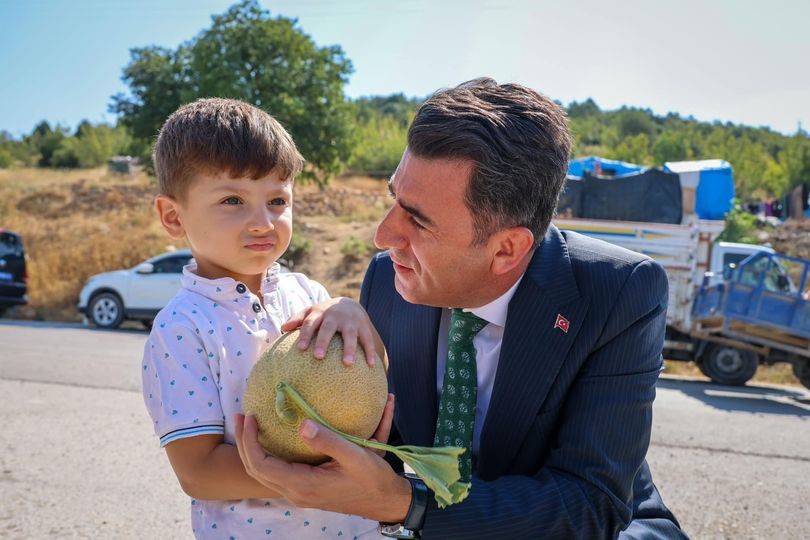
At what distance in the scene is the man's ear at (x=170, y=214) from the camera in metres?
2.18

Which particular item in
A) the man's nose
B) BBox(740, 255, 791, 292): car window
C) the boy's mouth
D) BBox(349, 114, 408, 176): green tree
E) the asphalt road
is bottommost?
the asphalt road

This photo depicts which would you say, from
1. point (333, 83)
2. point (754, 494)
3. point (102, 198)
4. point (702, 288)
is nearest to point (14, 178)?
point (102, 198)

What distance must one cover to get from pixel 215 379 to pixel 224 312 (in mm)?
201

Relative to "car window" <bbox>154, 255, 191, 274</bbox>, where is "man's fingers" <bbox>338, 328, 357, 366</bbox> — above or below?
above

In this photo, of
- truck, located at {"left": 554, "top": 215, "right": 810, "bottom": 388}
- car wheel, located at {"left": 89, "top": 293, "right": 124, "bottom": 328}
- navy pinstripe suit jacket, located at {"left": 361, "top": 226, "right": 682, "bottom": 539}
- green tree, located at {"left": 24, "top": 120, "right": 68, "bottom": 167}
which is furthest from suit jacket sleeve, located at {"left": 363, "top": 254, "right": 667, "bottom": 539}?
green tree, located at {"left": 24, "top": 120, "right": 68, "bottom": 167}

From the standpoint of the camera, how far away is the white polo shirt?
189 centimetres

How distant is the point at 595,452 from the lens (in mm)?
2055

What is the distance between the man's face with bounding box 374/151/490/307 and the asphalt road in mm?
2720

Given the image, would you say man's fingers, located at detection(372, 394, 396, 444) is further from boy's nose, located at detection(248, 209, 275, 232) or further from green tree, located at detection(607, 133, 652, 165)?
green tree, located at detection(607, 133, 652, 165)

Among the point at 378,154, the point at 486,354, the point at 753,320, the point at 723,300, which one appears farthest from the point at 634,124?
the point at 486,354

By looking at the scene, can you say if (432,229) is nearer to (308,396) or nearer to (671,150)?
(308,396)

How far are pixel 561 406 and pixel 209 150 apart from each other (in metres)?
1.27

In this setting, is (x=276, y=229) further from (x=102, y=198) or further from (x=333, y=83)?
(x=102, y=198)

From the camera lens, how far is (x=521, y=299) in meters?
2.30
